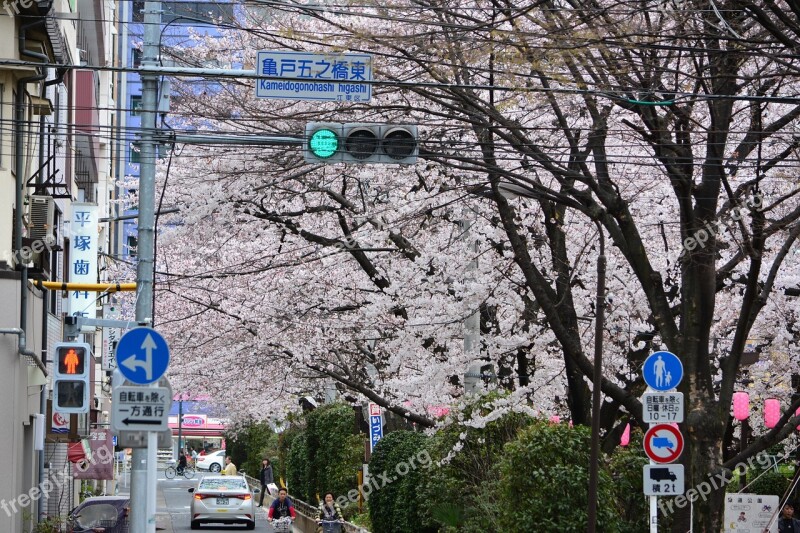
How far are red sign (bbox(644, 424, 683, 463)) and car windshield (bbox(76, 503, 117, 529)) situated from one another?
39.3 ft

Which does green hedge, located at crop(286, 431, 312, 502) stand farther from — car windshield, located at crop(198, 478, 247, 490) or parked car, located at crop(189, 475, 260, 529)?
parked car, located at crop(189, 475, 260, 529)

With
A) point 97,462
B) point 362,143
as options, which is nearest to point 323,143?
point 362,143

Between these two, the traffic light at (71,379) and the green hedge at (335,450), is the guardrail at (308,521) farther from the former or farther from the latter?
the traffic light at (71,379)

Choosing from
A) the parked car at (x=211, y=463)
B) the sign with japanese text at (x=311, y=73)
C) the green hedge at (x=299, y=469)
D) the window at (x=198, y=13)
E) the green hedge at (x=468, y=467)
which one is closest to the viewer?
the sign with japanese text at (x=311, y=73)

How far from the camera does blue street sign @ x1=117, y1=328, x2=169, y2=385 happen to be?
1132cm

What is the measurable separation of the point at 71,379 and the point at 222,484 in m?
18.7

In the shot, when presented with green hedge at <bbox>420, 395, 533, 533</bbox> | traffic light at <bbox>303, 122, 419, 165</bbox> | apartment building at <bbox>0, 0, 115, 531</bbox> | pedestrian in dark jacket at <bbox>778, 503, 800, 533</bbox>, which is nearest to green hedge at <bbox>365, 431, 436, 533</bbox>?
Result: green hedge at <bbox>420, 395, 533, 533</bbox>

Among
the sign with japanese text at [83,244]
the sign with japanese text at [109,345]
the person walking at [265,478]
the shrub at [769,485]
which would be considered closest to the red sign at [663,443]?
the sign with japanese text at [83,244]

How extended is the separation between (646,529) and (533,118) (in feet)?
21.5

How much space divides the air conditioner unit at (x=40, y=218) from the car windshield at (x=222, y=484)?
15683 mm

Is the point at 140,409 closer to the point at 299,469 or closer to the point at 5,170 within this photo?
the point at 5,170

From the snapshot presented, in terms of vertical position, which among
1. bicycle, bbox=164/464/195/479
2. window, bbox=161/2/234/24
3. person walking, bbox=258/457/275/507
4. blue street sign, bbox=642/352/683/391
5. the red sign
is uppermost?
window, bbox=161/2/234/24

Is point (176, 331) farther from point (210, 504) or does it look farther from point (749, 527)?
point (749, 527)

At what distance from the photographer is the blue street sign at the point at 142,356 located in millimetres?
11320
